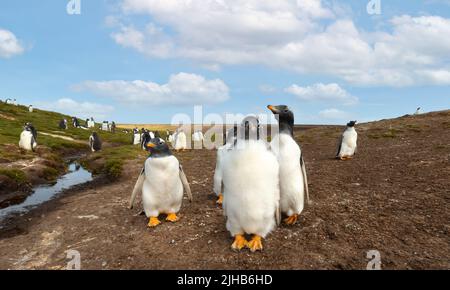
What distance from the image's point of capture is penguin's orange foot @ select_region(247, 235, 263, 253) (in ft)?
18.8

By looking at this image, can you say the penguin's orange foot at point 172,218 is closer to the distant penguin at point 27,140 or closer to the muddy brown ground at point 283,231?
the muddy brown ground at point 283,231

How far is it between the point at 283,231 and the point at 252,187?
65.2 inches

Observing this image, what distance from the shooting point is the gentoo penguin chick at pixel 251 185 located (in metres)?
5.45

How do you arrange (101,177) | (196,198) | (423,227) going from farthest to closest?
(101,177), (196,198), (423,227)

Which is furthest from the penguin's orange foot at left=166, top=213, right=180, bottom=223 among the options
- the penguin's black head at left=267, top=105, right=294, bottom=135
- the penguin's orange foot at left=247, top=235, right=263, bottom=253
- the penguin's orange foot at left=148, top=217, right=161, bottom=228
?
the penguin's black head at left=267, top=105, right=294, bottom=135

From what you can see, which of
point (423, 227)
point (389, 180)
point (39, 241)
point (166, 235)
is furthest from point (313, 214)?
point (39, 241)

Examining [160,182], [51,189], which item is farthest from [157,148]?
[51,189]

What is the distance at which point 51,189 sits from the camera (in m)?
15.3

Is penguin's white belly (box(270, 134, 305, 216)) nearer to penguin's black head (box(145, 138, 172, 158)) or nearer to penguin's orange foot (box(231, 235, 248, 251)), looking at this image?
penguin's orange foot (box(231, 235, 248, 251))

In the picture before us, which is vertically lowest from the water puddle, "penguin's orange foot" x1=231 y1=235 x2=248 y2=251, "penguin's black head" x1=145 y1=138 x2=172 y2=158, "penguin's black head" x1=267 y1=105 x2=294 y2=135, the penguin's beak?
the water puddle

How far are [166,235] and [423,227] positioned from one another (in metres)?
5.23

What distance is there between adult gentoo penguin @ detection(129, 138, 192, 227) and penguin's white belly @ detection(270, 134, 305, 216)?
7.88 ft
